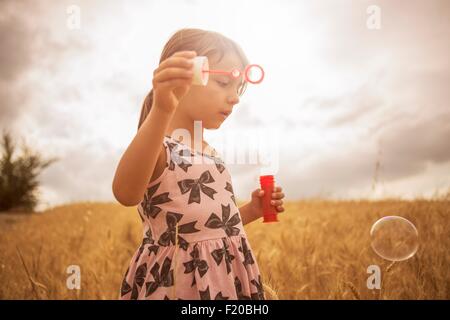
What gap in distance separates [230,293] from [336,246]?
221 cm

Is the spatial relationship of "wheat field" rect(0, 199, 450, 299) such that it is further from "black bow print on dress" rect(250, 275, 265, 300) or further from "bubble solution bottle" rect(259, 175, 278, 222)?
"bubble solution bottle" rect(259, 175, 278, 222)

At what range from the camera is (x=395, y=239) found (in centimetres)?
228

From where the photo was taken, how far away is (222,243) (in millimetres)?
1396

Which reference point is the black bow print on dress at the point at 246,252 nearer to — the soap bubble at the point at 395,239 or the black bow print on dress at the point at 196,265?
the black bow print on dress at the point at 196,265

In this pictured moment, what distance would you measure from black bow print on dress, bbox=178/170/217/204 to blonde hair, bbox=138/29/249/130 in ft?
1.15

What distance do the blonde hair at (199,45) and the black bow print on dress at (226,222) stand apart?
48cm

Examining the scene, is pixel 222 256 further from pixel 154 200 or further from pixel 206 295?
pixel 154 200

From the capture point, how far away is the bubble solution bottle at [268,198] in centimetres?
162

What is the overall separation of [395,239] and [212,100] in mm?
1410

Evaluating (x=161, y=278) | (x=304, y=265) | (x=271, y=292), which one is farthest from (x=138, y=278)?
(x=304, y=265)

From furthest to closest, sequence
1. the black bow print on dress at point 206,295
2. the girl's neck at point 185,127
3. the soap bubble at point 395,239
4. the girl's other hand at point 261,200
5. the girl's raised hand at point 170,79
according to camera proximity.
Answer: the soap bubble at point 395,239 → the girl's other hand at point 261,200 → the girl's neck at point 185,127 → the black bow print on dress at point 206,295 → the girl's raised hand at point 170,79

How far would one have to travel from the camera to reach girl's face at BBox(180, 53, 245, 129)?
1493 mm

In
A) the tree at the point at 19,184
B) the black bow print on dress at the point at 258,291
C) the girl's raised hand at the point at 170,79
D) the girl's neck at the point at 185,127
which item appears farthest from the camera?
the tree at the point at 19,184

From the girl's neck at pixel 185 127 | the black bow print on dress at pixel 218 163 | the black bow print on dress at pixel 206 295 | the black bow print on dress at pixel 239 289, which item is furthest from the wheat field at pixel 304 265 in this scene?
the girl's neck at pixel 185 127
